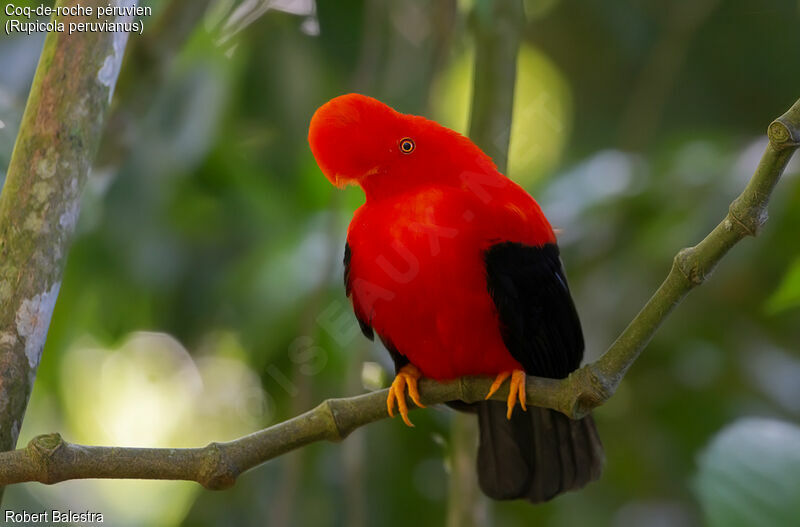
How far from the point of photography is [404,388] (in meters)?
2.06

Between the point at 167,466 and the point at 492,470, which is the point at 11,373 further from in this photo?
the point at 492,470

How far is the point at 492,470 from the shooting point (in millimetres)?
2215

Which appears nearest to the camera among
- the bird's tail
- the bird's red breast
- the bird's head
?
the bird's head

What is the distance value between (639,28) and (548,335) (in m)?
2.73

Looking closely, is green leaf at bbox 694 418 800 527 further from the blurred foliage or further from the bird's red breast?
the blurred foliage

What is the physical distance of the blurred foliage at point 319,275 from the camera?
10.0ft

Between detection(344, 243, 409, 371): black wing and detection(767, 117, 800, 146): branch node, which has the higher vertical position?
detection(767, 117, 800, 146): branch node

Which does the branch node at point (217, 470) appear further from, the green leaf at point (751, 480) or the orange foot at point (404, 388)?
the green leaf at point (751, 480)

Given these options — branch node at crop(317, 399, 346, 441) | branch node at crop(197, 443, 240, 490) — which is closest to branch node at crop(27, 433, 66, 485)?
branch node at crop(197, 443, 240, 490)

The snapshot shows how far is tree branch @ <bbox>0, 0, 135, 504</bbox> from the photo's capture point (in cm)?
153

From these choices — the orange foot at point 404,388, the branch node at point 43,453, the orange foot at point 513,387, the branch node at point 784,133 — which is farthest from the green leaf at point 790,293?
the branch node at point 43,453

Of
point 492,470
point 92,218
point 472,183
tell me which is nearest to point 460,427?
point 492,470

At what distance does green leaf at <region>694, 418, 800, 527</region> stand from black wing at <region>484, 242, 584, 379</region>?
20.8 inches

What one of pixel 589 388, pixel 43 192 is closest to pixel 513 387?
pixel 589 388
